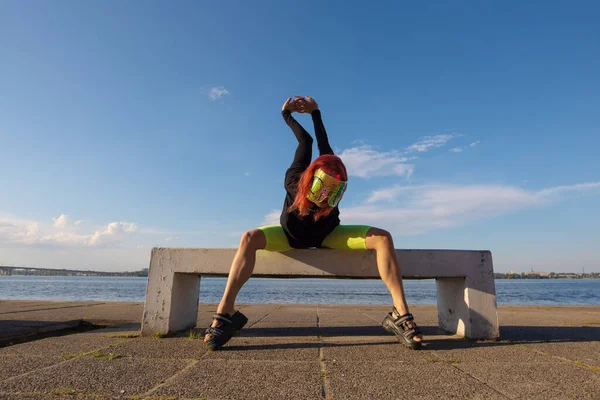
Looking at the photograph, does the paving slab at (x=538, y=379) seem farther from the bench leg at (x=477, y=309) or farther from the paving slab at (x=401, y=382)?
the bench leg at (x=477, y=309)

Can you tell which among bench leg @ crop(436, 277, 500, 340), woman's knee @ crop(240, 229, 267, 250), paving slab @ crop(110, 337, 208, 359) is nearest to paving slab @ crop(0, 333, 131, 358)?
paving slab @ crop(110, 337, 208, 359)

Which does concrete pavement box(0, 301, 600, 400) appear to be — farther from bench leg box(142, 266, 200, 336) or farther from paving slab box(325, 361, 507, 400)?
bench leg box(142, 266, 200, 336)

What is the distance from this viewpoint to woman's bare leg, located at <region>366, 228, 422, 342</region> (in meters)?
2.77

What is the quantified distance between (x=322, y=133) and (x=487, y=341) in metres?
2.40

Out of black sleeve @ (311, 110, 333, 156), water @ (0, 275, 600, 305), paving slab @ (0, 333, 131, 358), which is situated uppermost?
black sleeve @ (311, 110, 333, 156)

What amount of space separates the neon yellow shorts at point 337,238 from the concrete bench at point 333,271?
0.37ft

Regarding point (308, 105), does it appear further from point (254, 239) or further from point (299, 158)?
point (254, 239)

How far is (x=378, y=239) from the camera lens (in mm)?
2949

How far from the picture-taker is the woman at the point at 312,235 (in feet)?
8.94

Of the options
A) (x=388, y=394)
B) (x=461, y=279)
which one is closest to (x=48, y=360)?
(x=388, y=394)

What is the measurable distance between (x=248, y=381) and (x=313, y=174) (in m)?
1.53

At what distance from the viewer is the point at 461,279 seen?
11.1 feet

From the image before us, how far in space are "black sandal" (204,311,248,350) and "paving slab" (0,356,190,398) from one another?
1.14ft

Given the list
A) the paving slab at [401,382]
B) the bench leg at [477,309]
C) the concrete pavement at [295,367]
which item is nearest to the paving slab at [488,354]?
the concrete pavement at [295,367]
